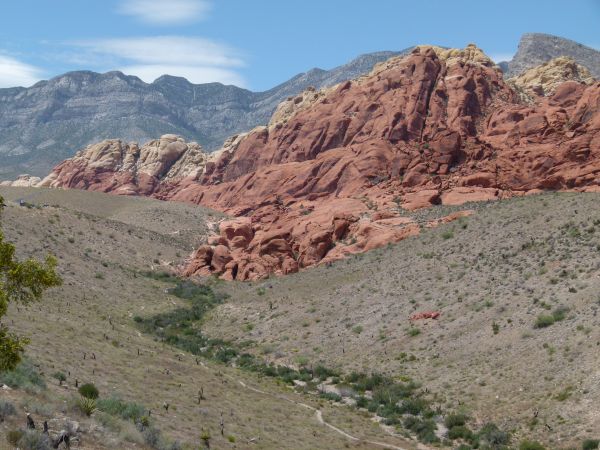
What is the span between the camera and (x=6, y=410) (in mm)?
19031

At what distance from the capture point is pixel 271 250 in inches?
2894

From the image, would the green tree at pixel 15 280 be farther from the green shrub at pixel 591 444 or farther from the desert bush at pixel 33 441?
the green shrub at pixel 591 444

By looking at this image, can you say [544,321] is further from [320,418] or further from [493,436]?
[320,418]

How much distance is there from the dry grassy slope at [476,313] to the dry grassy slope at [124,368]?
6.34 meters

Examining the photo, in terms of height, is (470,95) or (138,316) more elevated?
(470,95)

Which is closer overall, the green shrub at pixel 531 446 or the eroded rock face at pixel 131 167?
the green shrub at pixel 531 446

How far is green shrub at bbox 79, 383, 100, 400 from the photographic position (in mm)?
25837

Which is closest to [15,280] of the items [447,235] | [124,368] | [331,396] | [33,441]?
[33,441]

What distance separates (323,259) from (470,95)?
46.3m

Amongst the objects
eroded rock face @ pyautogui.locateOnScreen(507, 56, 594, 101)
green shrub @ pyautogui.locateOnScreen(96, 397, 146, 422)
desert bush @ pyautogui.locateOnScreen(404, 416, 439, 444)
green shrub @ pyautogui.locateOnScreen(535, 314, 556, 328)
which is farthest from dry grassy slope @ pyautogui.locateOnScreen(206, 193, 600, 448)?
eroded rock face @ pyautogui.locateOnScreen(507, 56, 594, 101)

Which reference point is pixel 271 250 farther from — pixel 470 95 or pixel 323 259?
pixel 470 95

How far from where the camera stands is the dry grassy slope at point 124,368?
26.1m

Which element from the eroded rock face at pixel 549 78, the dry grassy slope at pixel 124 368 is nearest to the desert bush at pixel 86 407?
Result: the dry grassy slope at pixel 124 368

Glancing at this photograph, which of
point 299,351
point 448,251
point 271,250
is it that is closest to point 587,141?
point 448,251
